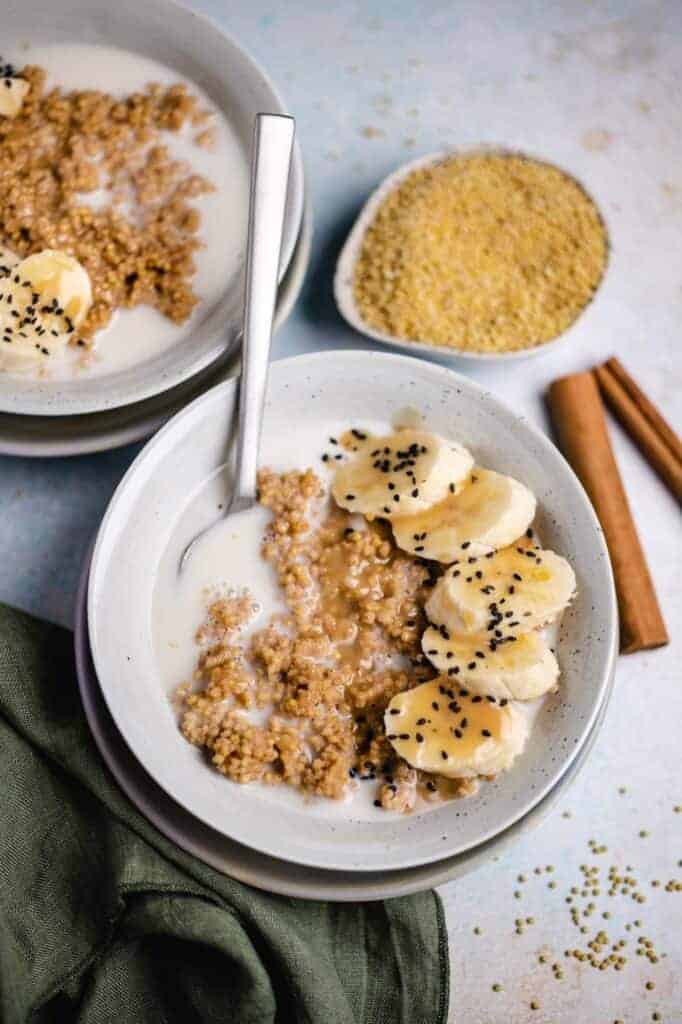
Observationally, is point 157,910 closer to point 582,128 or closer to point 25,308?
point 25,308

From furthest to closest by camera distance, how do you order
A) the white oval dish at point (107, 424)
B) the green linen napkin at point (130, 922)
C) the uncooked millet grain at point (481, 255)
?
the uncooked millet grain at point (481, 255)
the white oval dish at point (107, 424)
the green linen napkin at point (130, 922)

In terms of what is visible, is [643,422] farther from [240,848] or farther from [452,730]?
[240,848]

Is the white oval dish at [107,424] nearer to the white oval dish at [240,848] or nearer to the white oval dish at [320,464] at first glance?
the white oval dish at [320,464]

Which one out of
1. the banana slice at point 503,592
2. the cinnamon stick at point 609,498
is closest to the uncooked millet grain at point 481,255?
the cinnamon stick at point 609,498

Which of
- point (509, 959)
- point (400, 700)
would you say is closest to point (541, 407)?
point (400, 700)

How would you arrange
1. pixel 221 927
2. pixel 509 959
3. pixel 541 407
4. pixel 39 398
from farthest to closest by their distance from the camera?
pixel 541 407, pixel 509 959, pixel 39 398, pixel 221 927

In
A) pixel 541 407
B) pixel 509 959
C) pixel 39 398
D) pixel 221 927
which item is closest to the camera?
pixel 221 927
